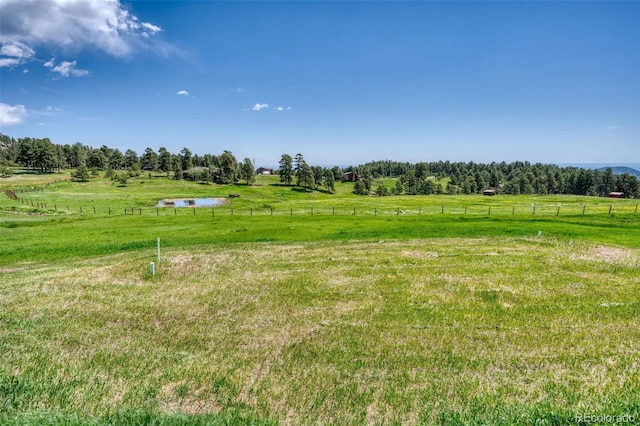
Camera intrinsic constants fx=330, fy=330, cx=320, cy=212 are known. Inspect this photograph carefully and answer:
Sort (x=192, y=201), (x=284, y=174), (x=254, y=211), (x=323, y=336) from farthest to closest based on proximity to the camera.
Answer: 1. (x=284, y=174)
2. (x=192, y=201)
3. (x=254, y=211)
4. (x=323, y=336)

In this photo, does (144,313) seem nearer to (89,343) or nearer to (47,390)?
(89,343)

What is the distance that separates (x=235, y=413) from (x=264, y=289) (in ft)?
30.5

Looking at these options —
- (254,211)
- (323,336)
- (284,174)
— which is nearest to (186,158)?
(284,174)

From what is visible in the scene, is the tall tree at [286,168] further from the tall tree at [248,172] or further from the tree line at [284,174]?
the tall tree at [248,172]

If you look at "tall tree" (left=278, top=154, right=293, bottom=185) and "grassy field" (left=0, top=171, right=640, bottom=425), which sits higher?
"tall tree" (left=278, top=154, right=293, bottom=185)

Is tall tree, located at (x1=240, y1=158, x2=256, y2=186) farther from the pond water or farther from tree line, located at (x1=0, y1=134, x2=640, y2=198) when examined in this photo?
the pond water

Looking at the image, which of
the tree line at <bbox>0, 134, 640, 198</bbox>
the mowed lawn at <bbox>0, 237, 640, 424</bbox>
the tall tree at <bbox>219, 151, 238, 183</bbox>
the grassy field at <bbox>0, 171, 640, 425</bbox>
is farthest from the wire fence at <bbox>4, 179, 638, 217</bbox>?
the tall tree at <bbox>219, 151, 238, 183</bbox>

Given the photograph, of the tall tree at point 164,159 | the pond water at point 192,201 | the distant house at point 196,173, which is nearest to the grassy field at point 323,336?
the pond water at point 192,201

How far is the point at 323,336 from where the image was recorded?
11617 millimetres

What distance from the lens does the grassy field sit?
7.78 meters

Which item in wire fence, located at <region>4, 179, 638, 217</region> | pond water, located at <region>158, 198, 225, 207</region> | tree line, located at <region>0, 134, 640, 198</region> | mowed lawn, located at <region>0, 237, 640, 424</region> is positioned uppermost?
tree line, located at <region>0, 134, 640, 198</region>

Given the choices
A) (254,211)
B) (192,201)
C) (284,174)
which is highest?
(284,174)

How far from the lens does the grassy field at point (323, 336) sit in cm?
778

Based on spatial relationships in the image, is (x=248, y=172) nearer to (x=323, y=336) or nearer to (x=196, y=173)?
(x=196, y=173)
